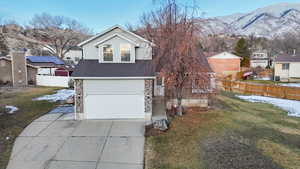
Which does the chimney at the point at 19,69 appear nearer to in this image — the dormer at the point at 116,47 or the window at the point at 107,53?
the dormer at the point at 116,47

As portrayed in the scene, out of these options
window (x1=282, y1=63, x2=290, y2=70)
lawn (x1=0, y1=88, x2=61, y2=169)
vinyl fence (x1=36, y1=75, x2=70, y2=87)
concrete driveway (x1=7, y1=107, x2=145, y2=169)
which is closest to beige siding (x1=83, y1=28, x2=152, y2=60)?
concrete driveway (x1=7, y1=107, x2=145, y2=169)

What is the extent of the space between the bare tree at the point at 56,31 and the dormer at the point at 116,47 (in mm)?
34631

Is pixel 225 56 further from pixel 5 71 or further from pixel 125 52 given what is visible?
pixel 5 71

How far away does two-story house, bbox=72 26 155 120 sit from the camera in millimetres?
9000

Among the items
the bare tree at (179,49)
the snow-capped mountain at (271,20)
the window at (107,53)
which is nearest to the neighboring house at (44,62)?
the window at (107,53)

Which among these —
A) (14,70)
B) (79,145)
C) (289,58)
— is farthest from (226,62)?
(14,70)

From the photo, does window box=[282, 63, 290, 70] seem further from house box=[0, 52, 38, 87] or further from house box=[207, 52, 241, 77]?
house box=[0, 52, 38, 87]

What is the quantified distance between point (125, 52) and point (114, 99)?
284 centimetres

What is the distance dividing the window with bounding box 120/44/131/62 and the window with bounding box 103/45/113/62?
63 cm

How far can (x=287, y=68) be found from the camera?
29.0m

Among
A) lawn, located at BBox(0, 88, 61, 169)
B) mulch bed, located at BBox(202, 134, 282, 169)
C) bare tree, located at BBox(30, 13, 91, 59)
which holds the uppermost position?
bare tree, located at BBox(30, 13, 91, 59)

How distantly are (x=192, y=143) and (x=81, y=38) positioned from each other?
41753 mm

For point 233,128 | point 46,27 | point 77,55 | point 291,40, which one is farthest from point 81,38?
point 291,40

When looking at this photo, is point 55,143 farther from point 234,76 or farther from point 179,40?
point 234,76
